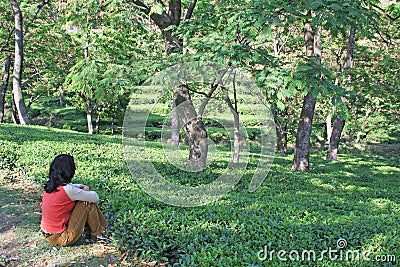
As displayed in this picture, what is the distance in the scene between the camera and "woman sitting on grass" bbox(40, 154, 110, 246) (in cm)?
379

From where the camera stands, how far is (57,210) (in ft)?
12.6

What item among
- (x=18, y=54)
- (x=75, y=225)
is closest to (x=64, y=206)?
(x=75, y=225)

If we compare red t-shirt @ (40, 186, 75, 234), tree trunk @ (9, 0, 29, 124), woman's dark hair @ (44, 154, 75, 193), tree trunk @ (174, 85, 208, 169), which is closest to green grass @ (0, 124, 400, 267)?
red t-shirt @ (40, 186, 75, 234)

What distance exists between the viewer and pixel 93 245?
404 cm

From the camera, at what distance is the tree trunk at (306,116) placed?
30.5 feet

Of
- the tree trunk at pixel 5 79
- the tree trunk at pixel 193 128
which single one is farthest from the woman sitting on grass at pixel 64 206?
the tree trunk at pixel 5 79

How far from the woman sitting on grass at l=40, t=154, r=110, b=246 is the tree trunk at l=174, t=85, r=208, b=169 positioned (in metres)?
4.05

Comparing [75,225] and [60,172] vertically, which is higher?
[60,172]

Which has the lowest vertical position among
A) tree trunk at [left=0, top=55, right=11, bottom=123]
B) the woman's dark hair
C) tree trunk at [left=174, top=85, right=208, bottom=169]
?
the woman's dark hair

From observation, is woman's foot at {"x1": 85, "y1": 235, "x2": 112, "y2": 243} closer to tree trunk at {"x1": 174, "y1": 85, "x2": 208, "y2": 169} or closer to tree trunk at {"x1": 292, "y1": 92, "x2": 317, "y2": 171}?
tree trunk at {"x1": 174, "y1": 85, "x2": 208, "y2": 169}

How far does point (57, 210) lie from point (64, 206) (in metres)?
0.08

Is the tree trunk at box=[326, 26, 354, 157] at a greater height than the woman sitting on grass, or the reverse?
the tree trunk at box=[326, 26, 354, 157]

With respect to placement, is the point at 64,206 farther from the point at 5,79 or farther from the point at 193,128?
the point at 5,79

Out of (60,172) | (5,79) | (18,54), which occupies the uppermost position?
(18,54)
